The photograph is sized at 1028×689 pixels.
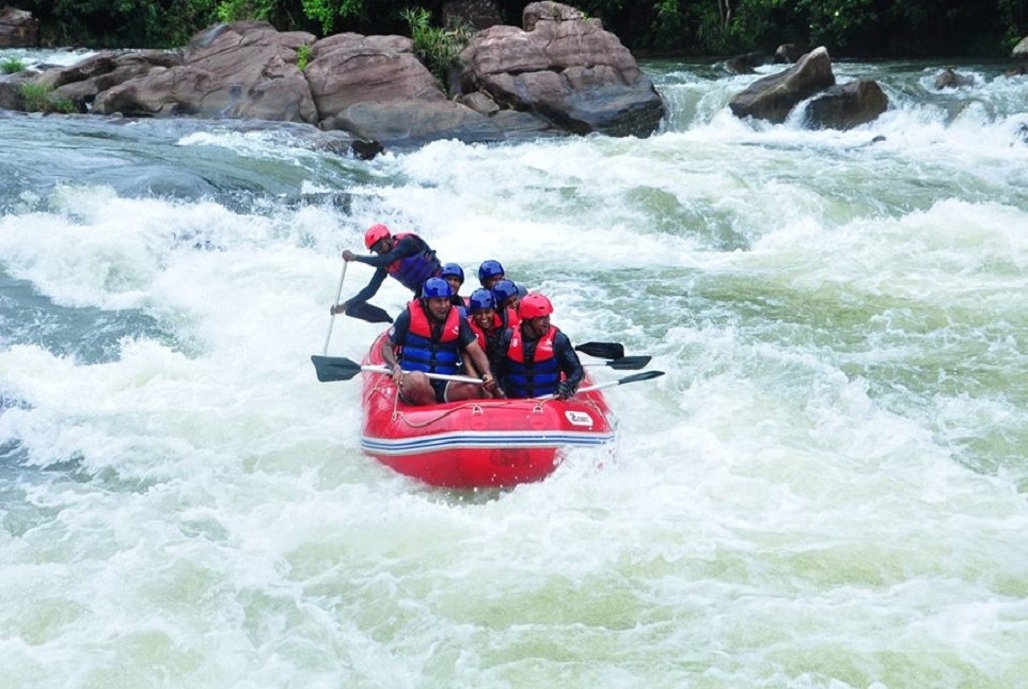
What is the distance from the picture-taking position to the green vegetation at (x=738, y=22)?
19062 mm

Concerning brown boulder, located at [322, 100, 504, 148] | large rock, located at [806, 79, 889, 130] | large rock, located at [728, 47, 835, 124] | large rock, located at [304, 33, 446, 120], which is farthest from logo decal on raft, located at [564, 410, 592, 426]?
large rock, located at [728, 47, 835, 124]

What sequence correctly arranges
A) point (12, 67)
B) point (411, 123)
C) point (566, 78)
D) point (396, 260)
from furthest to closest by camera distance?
point (12, 67) → point (566, 78) → point (411, 123) → point (396, 260)

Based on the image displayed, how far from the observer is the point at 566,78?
15.6 meters

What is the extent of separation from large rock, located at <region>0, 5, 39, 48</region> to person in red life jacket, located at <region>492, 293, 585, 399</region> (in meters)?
21.9

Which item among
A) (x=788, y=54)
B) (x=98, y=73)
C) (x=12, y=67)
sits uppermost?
(x=12, y=67)

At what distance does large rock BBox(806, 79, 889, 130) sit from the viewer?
14.9m

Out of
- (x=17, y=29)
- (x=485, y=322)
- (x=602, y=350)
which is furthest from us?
(x=17, y=29)

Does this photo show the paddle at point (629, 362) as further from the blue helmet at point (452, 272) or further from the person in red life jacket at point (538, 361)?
the blue helmet at point (452, 272)

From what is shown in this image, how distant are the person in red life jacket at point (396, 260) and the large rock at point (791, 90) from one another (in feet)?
29.9

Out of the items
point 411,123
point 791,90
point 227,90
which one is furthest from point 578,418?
point 227,90

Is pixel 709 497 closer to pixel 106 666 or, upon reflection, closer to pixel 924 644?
pixel 924 644

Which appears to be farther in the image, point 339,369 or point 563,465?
point 339,369

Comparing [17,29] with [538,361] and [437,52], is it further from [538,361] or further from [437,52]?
[538,361]

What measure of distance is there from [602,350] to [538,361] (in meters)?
0.56
